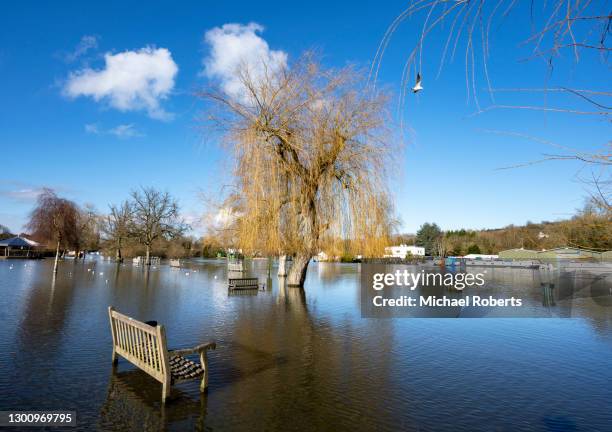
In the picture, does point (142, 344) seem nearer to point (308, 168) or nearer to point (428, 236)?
point (308, 168)

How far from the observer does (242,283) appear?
20.0 metres

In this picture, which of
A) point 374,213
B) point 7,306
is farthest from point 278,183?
point 7,306

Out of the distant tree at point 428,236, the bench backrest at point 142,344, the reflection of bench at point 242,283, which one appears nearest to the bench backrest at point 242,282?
the reflection of bench at point 242,283

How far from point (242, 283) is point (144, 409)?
1531 cm

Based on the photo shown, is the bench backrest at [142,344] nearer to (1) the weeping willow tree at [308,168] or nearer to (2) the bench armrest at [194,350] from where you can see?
(2) the bench armrest at [194,350]

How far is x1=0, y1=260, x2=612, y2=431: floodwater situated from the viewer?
4.77 m

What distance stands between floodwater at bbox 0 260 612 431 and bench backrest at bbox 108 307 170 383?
37cm

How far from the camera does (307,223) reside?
1820cm

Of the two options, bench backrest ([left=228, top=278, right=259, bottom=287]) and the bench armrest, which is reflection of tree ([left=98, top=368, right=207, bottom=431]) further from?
bench backrest ([left=228, top=278, right=259, bottom=287])

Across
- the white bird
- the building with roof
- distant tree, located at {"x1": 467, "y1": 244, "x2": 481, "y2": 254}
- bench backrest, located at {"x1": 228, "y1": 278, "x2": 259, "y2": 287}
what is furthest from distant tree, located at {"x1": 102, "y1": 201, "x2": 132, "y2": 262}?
distant tree, located at {"x1": 467, "y1": 244, "x2": 481, "y2": 254}

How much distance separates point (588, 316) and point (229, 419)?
595 inches

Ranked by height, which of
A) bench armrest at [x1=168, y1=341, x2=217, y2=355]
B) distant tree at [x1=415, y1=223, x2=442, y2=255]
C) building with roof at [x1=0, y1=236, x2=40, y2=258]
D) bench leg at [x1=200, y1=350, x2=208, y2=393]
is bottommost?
bench leg at [x1=200, y1=350, x2=208, y2=393]

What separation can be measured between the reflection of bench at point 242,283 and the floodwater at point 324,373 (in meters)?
6.87

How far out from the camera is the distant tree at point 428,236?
352 feet
